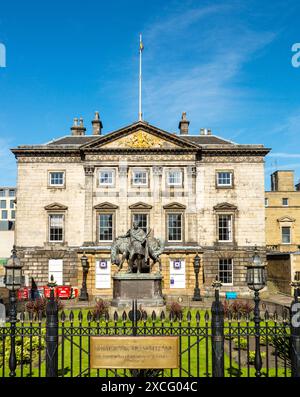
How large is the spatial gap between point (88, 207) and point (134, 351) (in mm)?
26586

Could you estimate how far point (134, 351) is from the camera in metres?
9.19

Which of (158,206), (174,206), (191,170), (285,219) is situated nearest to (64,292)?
(158,206)

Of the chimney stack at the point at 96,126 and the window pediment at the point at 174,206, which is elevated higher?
the chimney stack at the point at 96,126

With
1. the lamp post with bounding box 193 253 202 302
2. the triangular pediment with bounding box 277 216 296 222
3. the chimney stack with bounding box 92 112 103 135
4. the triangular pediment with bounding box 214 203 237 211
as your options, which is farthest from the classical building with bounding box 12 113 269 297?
the triangular pediment with bounding box 277 216 296 222

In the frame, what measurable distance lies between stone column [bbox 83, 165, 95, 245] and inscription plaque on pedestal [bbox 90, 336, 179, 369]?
25816 millimetres

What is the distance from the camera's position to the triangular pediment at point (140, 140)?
35.2 m

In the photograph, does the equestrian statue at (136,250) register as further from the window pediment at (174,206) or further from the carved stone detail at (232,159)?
the carved stone detail at (232,159)

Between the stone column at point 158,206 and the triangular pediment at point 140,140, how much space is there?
2062mm

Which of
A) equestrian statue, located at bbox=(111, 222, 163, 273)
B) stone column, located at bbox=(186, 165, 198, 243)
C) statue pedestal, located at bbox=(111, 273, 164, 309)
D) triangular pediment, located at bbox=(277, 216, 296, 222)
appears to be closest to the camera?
statue pedestal, located at bbox=(111, 273, 164, 309)

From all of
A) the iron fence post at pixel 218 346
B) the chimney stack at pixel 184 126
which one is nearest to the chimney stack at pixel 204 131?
the chimney stack at pixel 184 126

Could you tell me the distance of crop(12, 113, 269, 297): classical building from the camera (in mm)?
35156

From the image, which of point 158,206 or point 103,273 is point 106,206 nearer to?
point 158,206

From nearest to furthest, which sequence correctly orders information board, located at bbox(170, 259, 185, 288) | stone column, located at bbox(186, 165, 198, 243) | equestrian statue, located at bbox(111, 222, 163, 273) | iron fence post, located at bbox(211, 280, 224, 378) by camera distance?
iron fence post, located at bbox(211, 280, 224, 378)
equestrian statue, located at bbox(111, 222, 163, 273)
information board, located at bbox(170, 259, 185, 288)
stone column, located at bbox(186, 165, 198, 243)

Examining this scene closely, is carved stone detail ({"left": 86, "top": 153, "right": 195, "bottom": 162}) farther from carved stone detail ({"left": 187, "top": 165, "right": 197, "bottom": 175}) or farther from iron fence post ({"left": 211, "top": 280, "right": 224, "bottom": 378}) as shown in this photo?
iron fence post ({"left": 211, "top": 280, "right": 224, "bottom": 378})
